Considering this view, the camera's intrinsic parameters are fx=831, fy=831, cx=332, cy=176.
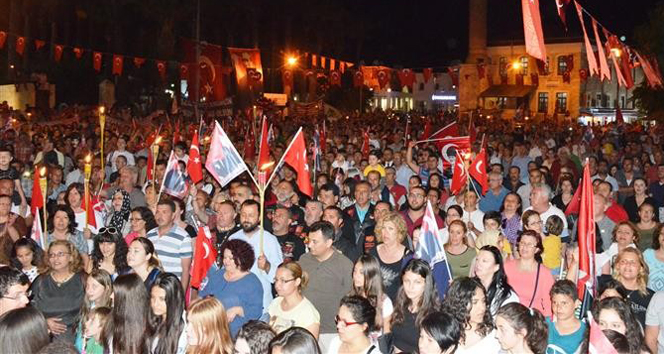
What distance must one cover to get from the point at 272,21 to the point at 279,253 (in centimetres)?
4405

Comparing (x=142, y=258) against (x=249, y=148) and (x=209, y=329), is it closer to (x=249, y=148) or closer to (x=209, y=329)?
(x=209, y=329)

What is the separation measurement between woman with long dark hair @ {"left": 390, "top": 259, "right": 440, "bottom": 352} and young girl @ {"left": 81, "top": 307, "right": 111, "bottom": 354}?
2.06 meters

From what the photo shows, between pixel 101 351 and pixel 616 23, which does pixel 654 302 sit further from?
pixel 616 23

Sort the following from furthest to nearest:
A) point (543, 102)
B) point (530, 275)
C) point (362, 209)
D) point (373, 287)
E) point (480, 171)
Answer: point (543, 102), point (480, 171), point (362, 209), point (530, 275), point (373, 287)

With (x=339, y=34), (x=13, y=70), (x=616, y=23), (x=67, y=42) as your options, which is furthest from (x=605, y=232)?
(x=616, y=23)

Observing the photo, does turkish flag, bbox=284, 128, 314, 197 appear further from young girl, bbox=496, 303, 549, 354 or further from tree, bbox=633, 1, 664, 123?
tree, bbox=633, 1, 664, 123

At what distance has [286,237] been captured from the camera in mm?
8664

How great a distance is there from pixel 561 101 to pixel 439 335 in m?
65.2

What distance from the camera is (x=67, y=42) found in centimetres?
5378

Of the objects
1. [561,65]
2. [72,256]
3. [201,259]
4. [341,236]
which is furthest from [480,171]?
[561,65]

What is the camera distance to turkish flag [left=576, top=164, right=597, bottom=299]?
20.8 feet

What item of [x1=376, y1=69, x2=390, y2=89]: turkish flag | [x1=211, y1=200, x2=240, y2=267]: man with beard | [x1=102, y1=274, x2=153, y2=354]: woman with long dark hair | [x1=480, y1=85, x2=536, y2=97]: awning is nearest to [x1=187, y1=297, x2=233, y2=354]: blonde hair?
[x1=102, y1=274, x2=153, y2=354]: woman with long dark hair

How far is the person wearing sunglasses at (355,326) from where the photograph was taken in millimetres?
5078

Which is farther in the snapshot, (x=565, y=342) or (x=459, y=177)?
(x=459, y=177)
